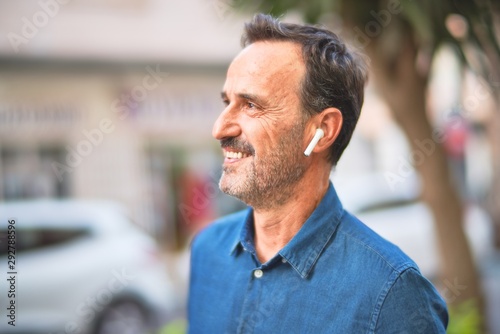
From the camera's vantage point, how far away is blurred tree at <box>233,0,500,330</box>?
260cm

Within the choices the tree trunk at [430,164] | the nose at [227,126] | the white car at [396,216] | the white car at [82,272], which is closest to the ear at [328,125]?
the nose at [227,126]

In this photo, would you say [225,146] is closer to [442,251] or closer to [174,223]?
[442,251]

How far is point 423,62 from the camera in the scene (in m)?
3.68

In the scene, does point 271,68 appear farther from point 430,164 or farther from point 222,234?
point 430,164

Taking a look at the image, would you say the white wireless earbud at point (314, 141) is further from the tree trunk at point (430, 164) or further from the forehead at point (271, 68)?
the tree trunk at point (430, 164)

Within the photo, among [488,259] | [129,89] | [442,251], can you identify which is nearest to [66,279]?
[442,251]

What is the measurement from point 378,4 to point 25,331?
15.0ft

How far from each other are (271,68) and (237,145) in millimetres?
238

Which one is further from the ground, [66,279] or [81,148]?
[81,148]

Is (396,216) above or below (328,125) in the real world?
below

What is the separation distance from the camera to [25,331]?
566 cm

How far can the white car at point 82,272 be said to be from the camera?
580 centimetres

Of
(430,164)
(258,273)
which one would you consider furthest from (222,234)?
(430,164)

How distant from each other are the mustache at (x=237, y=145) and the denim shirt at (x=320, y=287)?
25cm
